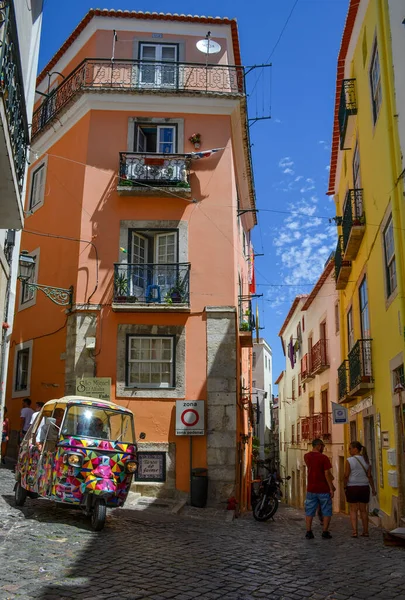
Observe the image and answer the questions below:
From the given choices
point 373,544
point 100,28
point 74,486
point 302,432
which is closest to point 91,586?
point 74,486

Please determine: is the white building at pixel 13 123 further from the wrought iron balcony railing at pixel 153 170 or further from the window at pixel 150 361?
the wrought iron balcony railing at pixel 153 170

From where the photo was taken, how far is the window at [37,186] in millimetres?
19266

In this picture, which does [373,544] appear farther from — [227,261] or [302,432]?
[302,432]

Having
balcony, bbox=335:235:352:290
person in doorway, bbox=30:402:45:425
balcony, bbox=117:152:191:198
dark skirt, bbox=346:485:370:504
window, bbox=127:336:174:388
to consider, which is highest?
balcony, bbox=117:152:191:198

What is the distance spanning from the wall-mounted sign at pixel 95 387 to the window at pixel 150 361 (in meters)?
0.57

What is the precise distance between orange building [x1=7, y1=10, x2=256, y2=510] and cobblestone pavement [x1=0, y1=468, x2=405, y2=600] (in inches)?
188

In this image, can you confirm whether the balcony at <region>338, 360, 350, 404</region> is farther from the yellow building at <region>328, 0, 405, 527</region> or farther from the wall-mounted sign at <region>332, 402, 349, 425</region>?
the wall-mounted sign at <region>332, 402, 349, 425</region>

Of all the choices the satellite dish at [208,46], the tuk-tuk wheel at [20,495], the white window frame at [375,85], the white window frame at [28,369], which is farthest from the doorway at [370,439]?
the satellite dish at [208,46]

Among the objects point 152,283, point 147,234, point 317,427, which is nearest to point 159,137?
point 147,234

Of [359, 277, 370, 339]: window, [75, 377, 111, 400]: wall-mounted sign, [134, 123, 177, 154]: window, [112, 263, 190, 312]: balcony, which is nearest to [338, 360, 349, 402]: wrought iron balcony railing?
[359, 277, 370, 339]: window

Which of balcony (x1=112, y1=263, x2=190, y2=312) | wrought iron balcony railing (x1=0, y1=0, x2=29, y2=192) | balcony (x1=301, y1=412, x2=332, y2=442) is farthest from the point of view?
balcony (x1=301, y1=412, x2=332, y2=442)

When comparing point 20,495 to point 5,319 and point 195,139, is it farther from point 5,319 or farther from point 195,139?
point 195,139

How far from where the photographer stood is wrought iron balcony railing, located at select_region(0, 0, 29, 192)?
6832 millimetres

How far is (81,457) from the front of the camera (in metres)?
9.45
